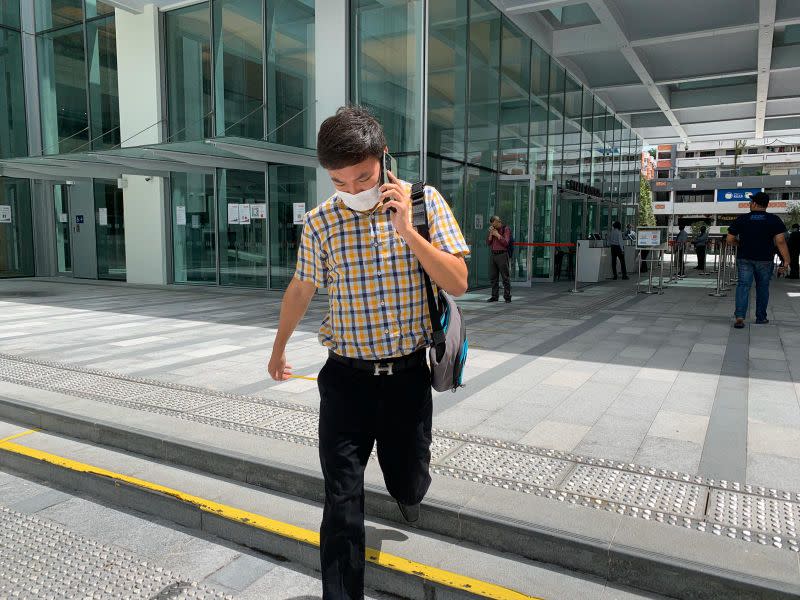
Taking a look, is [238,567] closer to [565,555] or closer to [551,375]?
[565,555]

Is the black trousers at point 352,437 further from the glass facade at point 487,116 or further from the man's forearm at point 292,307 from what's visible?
the glass facade at point 487,116

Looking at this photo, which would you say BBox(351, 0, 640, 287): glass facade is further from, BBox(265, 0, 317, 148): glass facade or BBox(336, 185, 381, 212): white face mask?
BBox(336, 185, 381, 212): white face mask

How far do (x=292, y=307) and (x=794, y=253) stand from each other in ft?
68.3

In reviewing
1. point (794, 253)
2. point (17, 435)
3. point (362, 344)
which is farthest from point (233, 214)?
point (794, 253)

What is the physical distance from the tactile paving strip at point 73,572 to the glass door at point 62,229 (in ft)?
56.6

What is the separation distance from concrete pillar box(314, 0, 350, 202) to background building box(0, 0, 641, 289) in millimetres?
31

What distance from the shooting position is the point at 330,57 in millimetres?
12758

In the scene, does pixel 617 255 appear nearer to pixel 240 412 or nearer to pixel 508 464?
pixel 240 412

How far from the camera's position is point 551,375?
19.2ft

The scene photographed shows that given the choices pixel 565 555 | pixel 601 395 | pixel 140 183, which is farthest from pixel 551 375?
pixel 140 183

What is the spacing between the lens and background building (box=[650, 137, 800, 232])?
255ft

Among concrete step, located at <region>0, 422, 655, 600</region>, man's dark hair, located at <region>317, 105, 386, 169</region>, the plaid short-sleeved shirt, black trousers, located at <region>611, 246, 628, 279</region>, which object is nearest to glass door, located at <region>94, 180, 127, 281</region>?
concrete step, located at <region>0, 422, 655, 600</region>

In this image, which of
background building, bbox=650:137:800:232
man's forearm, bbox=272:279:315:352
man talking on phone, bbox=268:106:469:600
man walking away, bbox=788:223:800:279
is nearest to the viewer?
man talking on phone, bbox=268:106:469:600

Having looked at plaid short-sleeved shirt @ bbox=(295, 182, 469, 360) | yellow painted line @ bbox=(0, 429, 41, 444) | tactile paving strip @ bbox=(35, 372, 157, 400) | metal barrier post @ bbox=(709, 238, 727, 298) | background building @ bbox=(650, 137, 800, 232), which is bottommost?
yellow painted line @ bbox=(0, 429, 41, 444)
